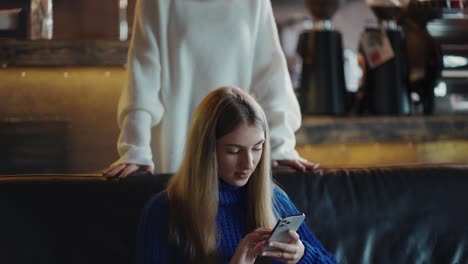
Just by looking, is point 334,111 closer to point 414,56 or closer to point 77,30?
point 414,56

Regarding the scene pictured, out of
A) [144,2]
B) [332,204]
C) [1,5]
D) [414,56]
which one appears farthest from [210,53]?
[414,56]

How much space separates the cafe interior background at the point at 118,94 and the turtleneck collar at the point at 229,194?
111cm

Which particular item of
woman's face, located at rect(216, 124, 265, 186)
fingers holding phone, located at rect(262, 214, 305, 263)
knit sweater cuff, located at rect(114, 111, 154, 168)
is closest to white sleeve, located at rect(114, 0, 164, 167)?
knit sweater cuff, located at rect(114, 111, 154, 168)

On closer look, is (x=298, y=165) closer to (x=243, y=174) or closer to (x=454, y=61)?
(x=243, y=174)

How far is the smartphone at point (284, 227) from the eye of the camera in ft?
4.89

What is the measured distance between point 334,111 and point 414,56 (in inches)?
15.3

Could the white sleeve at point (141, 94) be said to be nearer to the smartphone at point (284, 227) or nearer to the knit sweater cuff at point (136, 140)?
the knit sweater cuff at point (136, 140)

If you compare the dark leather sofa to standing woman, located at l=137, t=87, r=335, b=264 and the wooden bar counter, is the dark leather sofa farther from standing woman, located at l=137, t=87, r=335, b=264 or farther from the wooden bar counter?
the wooden bar counter

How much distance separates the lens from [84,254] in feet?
6.05

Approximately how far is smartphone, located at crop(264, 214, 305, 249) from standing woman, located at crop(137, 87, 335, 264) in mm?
14

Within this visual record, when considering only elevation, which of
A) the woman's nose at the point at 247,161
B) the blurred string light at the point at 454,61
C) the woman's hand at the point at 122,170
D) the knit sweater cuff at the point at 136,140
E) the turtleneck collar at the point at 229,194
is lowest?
the woman's hand at the point at 122,170

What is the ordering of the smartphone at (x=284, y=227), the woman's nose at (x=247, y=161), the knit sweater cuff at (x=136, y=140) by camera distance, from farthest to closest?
the knit sweater cuff at (x=136, y=140) → the woman's nose at (x=247, y=161) → the smartphone at (x=284, y=227)

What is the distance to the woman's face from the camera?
5.29 feet

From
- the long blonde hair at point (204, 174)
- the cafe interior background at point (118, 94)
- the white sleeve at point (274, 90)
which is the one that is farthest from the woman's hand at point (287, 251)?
the cafe interior background at point (118, 94)
